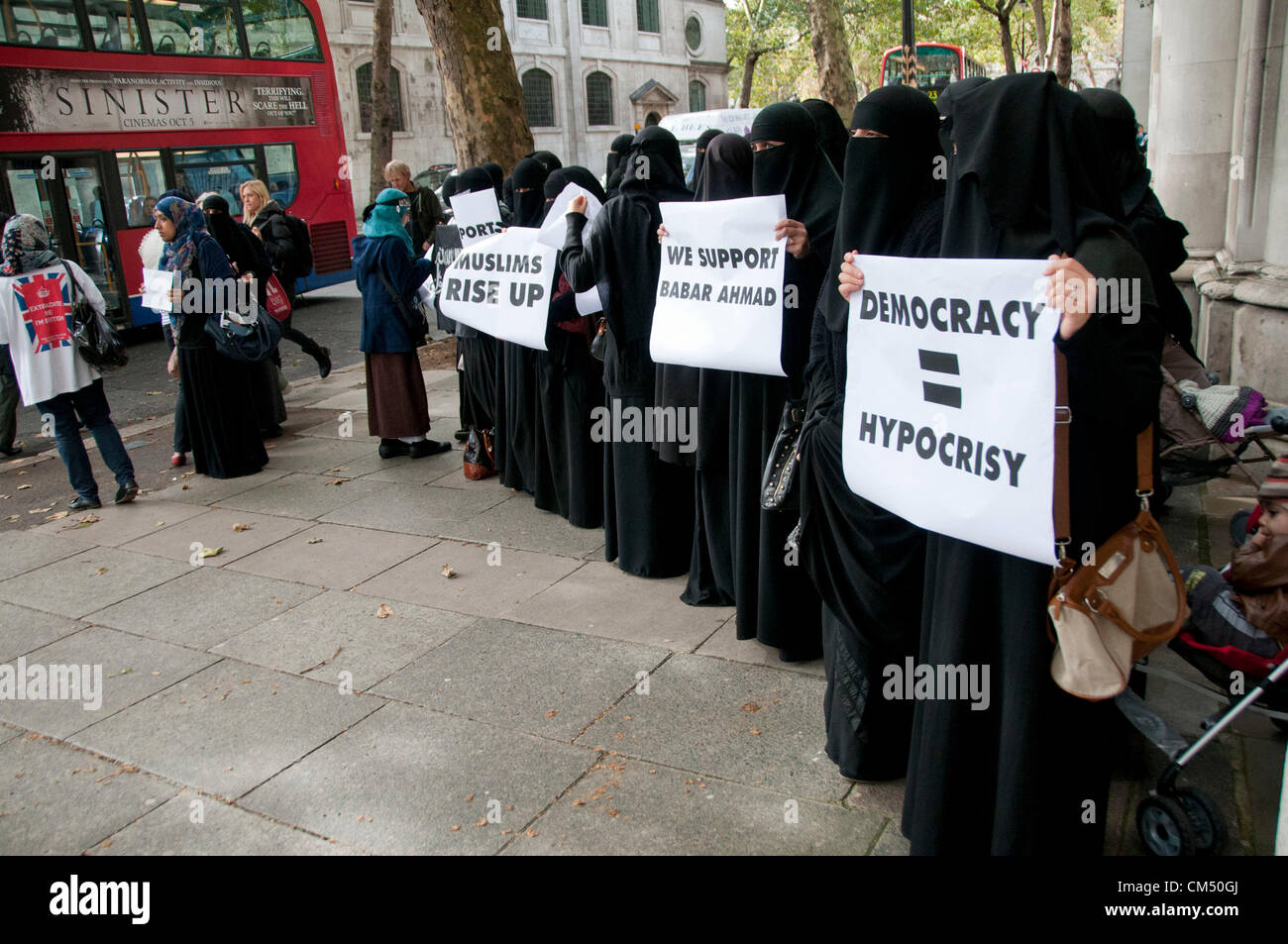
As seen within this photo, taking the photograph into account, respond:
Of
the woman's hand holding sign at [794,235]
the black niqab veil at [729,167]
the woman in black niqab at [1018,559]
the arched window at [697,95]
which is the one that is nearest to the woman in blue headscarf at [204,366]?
the black niqab veil at [729,167]

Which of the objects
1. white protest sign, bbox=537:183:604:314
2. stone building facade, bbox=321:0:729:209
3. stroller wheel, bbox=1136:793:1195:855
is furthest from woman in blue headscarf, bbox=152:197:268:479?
stone building facade, bbox=321:0:729:209

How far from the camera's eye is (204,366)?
7645 millimetres

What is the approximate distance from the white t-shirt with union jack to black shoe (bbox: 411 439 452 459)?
2327 millimetres

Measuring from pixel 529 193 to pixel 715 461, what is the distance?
2568 mm

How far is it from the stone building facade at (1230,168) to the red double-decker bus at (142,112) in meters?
11.0

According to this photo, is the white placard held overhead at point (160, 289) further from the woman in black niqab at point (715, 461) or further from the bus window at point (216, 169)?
the bus window at point (216, 169)

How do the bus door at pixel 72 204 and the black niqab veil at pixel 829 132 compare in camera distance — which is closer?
the black niqab veil at pixel 829 132

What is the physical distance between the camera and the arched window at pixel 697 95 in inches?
2023

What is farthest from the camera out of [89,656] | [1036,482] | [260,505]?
[260,505]

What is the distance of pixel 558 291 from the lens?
5852 mm

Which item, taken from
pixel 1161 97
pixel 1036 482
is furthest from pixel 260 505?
pixel 1161 97

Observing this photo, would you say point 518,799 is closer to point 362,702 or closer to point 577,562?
point 362,702

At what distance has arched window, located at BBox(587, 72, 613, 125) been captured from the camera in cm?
4453
